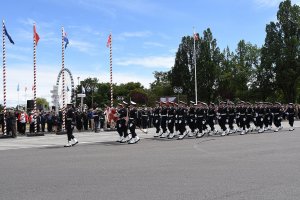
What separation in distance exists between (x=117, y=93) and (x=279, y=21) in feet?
229

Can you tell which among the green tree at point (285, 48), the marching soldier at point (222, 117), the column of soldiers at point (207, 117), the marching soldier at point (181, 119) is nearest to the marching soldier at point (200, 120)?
the column of soldiers at point (207, 117)

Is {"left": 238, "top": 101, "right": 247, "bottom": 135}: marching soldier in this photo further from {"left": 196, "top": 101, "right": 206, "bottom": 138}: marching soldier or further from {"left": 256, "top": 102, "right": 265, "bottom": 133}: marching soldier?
{"left": 196, "top": 101, "right": 206, "bottom": 138}: marching soldier

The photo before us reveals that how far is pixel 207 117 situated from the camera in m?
25.7

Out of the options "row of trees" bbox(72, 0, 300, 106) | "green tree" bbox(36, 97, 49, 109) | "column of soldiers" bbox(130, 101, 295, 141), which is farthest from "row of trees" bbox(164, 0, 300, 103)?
"column of soldiers" bbox(130, 101, 295, 141)

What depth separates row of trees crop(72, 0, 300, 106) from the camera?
65875mm

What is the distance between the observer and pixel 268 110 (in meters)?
28.2

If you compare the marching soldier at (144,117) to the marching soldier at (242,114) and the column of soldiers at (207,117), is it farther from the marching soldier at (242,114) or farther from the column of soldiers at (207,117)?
the marching soldier at (242,114)

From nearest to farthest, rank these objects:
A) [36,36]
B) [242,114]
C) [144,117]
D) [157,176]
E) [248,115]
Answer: [157,176]
[242,114]
[248,115]
[36,36]
[144,117]

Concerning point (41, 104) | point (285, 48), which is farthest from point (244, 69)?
point (41, 104)

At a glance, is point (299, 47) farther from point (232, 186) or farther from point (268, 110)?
point (232, 186)

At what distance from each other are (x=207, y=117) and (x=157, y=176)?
16127mm

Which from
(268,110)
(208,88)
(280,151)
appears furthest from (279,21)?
(280,151)

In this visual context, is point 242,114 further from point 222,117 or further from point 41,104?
point 41,104

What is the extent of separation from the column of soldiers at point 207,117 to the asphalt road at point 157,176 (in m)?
9.13
